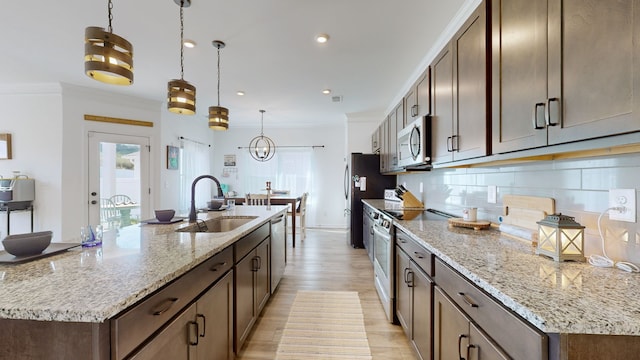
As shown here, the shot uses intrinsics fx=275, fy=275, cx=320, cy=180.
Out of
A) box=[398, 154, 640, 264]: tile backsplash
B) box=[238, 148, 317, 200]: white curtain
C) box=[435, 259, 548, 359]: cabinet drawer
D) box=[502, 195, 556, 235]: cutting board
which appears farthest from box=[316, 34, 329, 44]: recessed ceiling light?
box=[238, 148, 317, 200]: white curtain

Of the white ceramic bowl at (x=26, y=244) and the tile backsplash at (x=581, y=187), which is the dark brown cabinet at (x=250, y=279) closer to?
the white ceramic bowl at (x=26, y=244)

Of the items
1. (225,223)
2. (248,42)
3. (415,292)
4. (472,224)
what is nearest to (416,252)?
(415,292)

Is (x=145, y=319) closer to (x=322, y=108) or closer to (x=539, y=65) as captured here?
(x=539, y=65)

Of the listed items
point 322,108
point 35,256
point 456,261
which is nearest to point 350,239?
point 322,108

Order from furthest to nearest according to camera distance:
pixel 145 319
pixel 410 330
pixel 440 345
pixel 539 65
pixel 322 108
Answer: pixel 322 108, pixel 410 330, pixel 440 345, pixel 539 65, pixel 145 319

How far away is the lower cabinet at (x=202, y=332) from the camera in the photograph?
38.6 inches

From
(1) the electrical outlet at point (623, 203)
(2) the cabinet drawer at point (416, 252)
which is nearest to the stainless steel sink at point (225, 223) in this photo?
(2) the cabinet drawer at point (416, 252)

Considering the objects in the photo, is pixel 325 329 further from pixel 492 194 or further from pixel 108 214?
pixel 108 214

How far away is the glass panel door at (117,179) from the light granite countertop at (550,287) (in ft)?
16.0

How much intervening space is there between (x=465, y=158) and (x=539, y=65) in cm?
70

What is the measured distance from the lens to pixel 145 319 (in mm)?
896

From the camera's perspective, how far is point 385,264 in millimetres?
2506

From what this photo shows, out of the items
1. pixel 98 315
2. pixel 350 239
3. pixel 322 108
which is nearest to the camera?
pixel 98 315

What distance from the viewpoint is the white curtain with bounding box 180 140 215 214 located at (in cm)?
568
